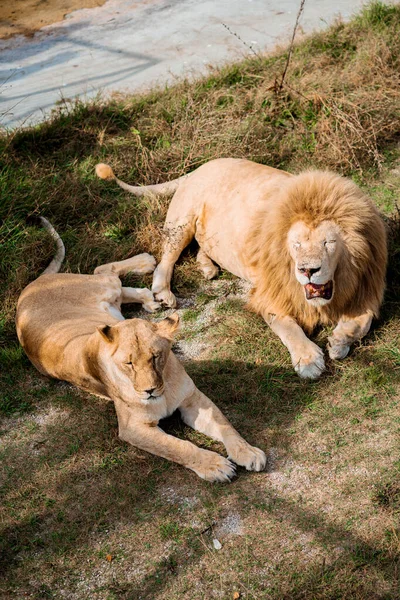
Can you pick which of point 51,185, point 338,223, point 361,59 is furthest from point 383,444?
point 361,59

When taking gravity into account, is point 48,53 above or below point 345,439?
above

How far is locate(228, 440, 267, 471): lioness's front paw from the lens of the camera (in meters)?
3.47

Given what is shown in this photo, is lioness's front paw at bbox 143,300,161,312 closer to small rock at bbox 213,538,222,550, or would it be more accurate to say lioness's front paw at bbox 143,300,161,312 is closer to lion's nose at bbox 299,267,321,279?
lion's nose at bbox 299,267,321,279

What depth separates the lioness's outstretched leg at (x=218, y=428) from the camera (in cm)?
348

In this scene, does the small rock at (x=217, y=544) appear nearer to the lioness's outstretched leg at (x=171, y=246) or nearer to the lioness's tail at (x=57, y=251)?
the lioness's outstretched leg at (x=171, y=246)

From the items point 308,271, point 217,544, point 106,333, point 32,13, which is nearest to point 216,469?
point 217,544

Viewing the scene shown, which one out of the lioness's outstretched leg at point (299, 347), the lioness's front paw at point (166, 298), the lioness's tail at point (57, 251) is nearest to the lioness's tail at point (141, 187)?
the lioness's tail at point (57, 251)

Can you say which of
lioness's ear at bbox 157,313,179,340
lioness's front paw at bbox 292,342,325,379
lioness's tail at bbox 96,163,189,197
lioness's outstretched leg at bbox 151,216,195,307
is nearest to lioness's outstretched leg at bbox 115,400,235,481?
lioness's ear at bbox 157,313,179,340

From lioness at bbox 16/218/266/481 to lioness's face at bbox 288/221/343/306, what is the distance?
0.73m

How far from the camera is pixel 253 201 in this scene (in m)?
4.61

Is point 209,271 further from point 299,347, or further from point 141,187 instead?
point 299,347

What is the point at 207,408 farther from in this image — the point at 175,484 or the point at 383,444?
the point at 383,444

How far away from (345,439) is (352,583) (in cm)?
82

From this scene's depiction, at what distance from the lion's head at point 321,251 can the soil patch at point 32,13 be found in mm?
4453
